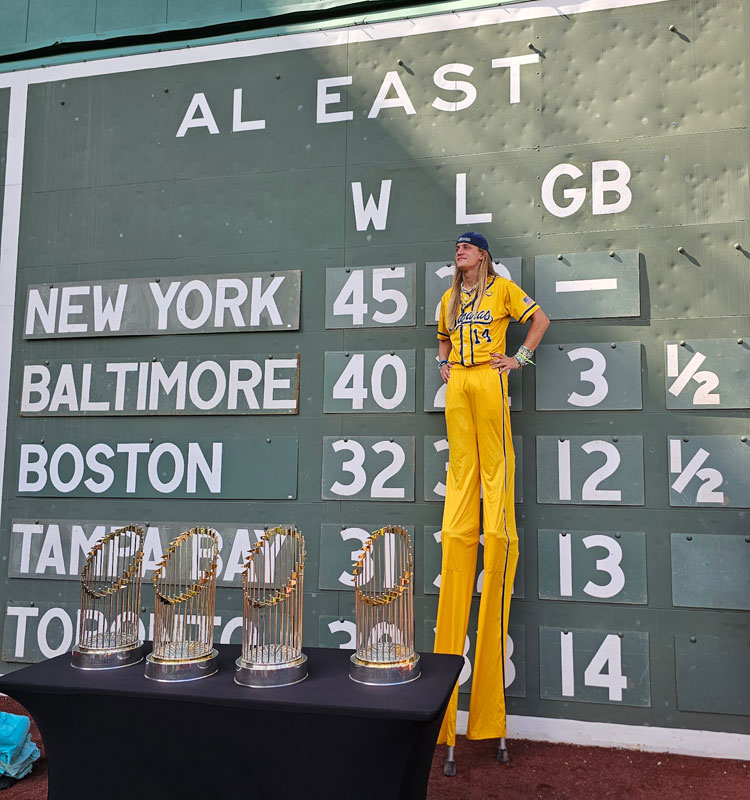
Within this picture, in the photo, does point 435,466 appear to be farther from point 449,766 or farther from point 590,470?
point 449,766

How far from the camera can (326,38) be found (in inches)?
136

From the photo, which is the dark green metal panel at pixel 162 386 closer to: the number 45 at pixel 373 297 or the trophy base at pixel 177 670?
the number 45 at pixel 373 297

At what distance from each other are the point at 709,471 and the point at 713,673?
0.78 m

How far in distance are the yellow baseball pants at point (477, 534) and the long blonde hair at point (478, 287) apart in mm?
226

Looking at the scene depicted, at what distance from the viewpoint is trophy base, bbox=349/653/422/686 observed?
5.89ft

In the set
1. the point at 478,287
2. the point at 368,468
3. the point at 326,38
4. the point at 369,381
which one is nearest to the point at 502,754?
the point at 368,468

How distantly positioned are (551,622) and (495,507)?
61 centimetres

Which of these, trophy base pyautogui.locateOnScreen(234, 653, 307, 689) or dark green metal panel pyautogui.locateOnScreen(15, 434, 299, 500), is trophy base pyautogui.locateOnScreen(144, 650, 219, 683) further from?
dark green metal panel pyautogui.locateOnScreen(15, 434, 299, 500)

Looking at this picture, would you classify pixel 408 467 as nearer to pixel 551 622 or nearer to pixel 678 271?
pixel 551 622

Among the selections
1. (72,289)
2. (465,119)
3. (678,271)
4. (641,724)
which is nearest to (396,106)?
(465,119)

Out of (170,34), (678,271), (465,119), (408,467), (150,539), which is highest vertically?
(170,34)

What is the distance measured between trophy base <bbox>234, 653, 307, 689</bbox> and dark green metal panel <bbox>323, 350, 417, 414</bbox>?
5.09ft

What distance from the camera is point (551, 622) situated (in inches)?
117

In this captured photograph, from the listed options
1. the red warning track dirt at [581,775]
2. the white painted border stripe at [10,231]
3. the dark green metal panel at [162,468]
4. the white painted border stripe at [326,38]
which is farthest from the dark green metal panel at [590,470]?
the white painted border stripe at [10,231]
